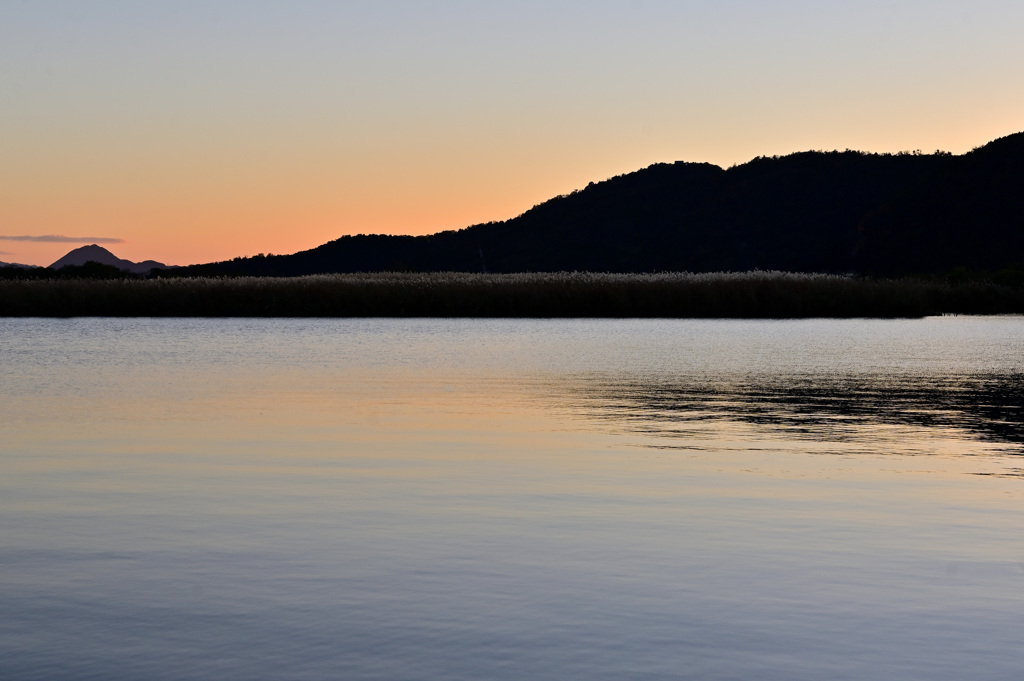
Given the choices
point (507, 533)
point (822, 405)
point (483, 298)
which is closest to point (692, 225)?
point (483, 298)

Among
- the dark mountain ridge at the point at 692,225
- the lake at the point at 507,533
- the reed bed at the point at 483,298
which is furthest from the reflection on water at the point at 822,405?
the dark mountain ridge at the point at 692,225

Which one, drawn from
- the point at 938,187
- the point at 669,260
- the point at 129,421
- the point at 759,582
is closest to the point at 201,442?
the point at 129,421

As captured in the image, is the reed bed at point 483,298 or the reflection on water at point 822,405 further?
the reed bed at point 483,298

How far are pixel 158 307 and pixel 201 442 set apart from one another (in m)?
34.6

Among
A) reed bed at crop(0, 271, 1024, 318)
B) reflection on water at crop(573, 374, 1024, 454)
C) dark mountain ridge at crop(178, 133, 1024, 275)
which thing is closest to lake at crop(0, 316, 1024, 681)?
reflection on water at crop(573, 374, 1024, 454)

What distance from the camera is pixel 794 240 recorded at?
136m

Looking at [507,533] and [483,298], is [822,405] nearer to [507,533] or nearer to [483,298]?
[507,533]

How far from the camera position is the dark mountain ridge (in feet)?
437

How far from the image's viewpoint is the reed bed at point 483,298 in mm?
43500

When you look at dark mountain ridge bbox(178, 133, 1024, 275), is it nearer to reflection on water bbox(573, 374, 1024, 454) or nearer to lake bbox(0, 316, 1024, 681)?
reflection on water bbox(573, 374, 1024, 454)

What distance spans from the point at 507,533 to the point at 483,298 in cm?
3634

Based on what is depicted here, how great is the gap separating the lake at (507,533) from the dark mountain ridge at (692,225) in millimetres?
104864

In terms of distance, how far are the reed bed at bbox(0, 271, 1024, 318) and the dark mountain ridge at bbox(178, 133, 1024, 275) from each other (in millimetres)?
71894

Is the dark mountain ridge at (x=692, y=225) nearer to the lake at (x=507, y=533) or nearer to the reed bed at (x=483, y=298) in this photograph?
the reed bed at (x=483, y=298)
